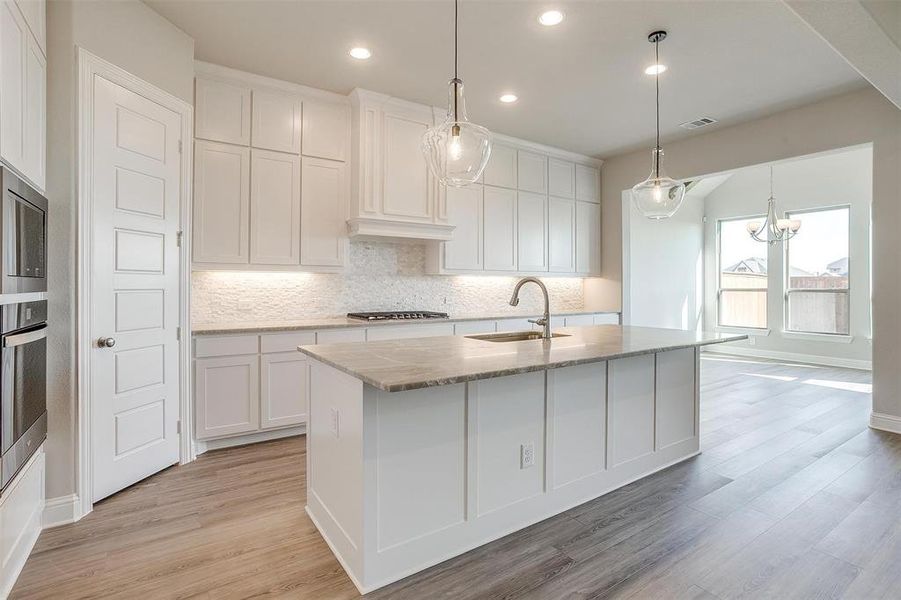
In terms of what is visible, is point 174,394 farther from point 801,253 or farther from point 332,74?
point 801,253

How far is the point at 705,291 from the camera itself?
28.5 ft

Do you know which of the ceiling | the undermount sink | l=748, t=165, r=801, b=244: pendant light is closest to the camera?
the ceiling

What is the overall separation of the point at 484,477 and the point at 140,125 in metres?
2.85

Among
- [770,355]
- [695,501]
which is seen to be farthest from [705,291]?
[695,501]

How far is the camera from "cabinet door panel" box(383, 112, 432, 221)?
4176mm

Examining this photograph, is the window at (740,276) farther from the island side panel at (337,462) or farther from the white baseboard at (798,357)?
the island side panel at (337,462)

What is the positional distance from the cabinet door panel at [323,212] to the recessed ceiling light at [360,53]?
3.17ft

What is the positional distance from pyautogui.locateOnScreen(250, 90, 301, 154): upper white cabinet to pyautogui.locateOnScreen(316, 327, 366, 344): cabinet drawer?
62.5 inches

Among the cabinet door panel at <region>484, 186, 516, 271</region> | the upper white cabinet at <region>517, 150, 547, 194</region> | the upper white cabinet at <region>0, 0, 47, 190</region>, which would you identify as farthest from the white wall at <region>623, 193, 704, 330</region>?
the upper white cabinet at <region>0, 0, 47, 190</region>

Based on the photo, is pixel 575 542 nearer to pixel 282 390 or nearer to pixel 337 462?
pixel 337 462

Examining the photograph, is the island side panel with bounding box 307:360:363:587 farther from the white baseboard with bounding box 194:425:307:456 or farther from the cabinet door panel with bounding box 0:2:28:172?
the cabinet door panel with bounding box 0:2:28:172

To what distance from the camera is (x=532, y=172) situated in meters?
5.53

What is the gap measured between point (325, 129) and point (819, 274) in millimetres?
7739

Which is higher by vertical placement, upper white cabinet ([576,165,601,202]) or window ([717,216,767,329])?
upper white cabinet ([576,165,601,202])
